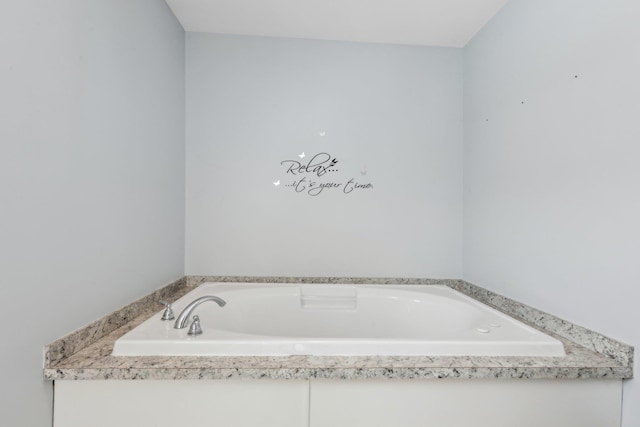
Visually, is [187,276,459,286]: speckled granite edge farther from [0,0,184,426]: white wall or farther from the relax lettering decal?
the relax lettering decal

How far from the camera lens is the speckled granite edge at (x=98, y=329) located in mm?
1002

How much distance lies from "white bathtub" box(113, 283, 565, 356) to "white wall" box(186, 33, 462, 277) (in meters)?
0.25

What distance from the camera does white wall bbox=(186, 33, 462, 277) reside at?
2.11m

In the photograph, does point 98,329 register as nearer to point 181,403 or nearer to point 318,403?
point 181,403

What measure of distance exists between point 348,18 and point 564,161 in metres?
1.41

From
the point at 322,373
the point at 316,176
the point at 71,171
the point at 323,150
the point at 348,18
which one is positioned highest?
the point at 348,18

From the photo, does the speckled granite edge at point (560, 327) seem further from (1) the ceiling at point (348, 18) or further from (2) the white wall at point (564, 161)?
(1) the ceiling at point (348, 18)

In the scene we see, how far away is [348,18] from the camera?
6.17ft

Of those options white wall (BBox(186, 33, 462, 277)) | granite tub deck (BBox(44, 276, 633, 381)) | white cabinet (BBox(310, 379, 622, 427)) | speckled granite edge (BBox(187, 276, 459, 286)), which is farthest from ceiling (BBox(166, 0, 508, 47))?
white cabinet (BBox(310, 379, 622, 427))

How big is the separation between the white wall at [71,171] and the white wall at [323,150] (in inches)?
15.5

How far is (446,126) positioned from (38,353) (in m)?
2.38

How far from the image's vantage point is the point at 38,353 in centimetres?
96

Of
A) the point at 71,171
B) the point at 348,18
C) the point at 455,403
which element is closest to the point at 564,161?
the point at 455,403

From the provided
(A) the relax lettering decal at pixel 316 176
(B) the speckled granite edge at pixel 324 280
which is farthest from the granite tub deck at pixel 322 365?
(A) the relax lettering decal at pixel 316 176
